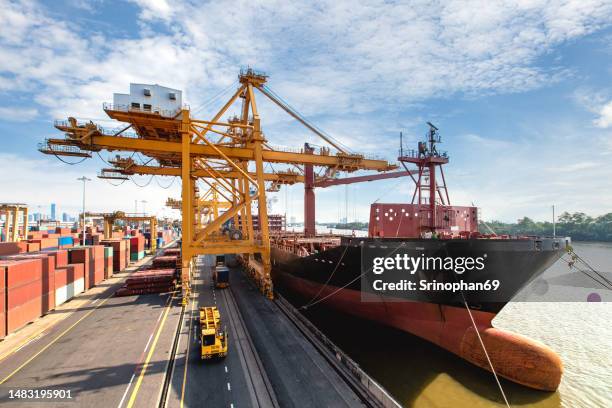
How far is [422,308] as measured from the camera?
1385cm

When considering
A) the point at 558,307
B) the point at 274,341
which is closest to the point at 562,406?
the point at 274,341

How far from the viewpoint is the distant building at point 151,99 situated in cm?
2034

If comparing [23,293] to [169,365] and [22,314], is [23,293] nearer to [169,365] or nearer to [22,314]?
[22,314]

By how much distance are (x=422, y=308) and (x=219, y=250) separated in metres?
15.2

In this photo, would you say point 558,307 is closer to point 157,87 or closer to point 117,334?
point 117,334

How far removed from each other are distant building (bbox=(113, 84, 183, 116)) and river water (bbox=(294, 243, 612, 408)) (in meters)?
18.7

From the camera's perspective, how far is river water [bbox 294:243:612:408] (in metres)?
11.0

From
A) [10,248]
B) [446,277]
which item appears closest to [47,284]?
[10,248]

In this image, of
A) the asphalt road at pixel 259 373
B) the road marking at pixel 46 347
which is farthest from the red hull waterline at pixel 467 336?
the road marking at pixel 46 347

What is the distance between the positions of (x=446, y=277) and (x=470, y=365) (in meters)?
4.30

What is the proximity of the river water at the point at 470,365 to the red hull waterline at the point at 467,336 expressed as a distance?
1.60ft

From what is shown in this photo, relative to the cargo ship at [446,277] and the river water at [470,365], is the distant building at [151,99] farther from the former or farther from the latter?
the river water at [470,365]

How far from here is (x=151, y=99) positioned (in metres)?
21.2

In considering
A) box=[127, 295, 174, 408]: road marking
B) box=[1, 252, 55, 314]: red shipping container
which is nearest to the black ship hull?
box=[127, 295, 174, 408]: road marking
